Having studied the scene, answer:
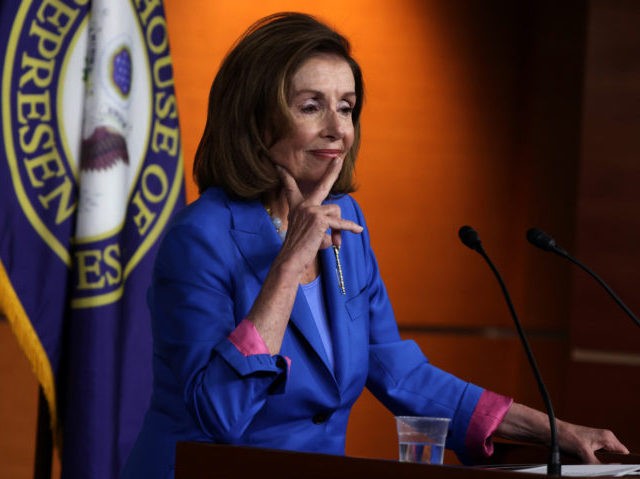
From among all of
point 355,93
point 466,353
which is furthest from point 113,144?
point 466,353

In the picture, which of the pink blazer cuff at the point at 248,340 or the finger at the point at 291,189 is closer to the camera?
the pink blazer cuff at the point at 248,340

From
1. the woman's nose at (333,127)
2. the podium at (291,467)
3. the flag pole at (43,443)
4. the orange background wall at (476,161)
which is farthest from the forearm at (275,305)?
the orange background wall at (476,161)

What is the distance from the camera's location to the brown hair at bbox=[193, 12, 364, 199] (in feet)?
6.97

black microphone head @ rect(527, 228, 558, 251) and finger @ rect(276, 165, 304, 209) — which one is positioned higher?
finger @ rect(276, 165, 304, 209)

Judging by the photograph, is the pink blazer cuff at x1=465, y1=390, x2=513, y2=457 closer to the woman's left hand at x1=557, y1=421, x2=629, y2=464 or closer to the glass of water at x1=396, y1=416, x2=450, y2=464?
the woman's left hand at x1=557, y1=421, x2=629, y2=464

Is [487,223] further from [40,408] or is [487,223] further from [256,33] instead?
[256,33]

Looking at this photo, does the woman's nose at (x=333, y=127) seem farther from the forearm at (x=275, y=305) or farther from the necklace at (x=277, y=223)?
the forearm at (x=275, y=305)

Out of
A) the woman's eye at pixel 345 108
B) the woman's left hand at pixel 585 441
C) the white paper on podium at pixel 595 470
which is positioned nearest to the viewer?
A: the white paper on podium at pixel 595 470

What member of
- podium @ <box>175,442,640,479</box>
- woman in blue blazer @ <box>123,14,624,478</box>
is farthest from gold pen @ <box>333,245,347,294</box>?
podium @ <box>175,442,640,479</box>

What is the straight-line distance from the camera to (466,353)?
4.32 meters

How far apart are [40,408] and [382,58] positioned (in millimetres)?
1977

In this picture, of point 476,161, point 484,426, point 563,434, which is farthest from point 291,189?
point 476,161

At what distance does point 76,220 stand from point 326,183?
5.00ft

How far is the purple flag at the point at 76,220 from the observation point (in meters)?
→ 3.26
